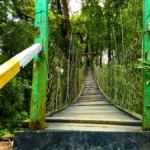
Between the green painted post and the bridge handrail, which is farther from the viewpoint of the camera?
the green painted post

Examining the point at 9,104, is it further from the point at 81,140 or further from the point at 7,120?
the point at 81,140

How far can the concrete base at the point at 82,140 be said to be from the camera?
3.92 feet

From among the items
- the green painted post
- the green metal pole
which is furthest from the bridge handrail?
the green metal pole

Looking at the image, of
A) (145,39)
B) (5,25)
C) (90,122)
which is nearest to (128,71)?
(90,122)

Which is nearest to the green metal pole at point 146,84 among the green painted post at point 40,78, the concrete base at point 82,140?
the concrete base at point 82,140

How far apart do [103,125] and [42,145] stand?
577 millimetres

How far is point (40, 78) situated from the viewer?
1.39 metres

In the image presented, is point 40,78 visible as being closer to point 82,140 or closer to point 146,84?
point 82,140

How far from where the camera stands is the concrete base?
119cm

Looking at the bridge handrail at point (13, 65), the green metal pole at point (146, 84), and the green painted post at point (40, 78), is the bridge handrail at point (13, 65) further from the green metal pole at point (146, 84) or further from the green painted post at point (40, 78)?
the green metal pole at point (146, 84)

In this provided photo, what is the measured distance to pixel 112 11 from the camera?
10.3 meters

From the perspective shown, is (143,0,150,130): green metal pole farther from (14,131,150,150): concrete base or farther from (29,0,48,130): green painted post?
(29,0,48,130): green painted post

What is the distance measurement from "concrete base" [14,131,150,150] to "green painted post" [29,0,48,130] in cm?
13

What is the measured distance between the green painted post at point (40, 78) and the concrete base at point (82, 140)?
5.3 inches
